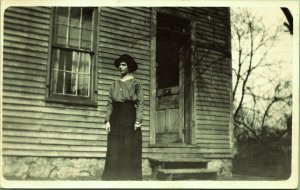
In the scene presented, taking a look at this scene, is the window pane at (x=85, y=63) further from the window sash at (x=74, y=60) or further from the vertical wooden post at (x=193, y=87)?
the vertical wooden post at (x=193, y=87)

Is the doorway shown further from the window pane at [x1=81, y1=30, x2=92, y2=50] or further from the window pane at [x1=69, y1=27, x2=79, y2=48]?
the window pane at [x1=69, y1=27, x2=79, y2=48]

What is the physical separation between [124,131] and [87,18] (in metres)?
1.71

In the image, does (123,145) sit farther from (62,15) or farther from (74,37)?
(62,15)

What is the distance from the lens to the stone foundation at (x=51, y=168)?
4910mm

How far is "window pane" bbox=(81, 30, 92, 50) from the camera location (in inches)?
218

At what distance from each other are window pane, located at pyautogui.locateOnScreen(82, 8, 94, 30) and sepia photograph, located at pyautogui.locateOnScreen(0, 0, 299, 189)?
0.05ft

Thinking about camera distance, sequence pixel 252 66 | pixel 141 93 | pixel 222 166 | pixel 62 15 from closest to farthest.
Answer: pixel 141 93 → pixel 62 15 → pixel 252 66 → pixel 222 166

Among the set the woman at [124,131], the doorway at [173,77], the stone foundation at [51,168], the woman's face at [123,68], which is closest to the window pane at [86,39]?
the woman's face at [123,68]

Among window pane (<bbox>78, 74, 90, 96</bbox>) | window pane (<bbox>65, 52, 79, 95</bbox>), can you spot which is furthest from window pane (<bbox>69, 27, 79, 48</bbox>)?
window pane (<bbox>78, 74, 90, 96</bbox>)

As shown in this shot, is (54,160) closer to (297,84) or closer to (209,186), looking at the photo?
(209,186)

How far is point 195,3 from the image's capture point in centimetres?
496

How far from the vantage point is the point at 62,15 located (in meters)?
5.39

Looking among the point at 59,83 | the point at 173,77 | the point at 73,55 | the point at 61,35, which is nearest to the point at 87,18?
the point at 61,35

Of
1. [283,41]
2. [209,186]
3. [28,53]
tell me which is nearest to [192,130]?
[209,186]
